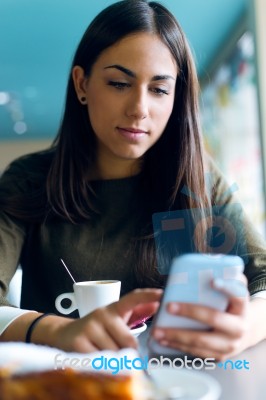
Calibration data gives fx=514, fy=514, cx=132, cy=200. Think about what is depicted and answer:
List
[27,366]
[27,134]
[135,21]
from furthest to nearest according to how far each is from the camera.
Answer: [27,134]
[135,21]
[27,366]

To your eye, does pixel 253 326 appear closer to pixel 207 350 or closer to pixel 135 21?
pixel 207 350

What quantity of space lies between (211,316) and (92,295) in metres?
0.08

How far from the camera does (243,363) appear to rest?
31 cm

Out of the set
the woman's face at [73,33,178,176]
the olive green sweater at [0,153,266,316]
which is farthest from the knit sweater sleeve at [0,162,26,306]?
the woman's face at [73,33,178,176]

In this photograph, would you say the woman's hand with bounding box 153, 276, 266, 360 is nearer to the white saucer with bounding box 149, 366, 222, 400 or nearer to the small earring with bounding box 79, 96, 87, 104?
the white saucer with bounding box 149, 366, 222, 400

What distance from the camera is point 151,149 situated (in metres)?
0.36

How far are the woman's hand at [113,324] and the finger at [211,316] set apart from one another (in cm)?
1

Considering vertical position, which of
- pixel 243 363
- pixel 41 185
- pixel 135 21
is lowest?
pixel 243 363

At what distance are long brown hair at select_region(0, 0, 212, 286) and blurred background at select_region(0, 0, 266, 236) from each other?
0.02 m

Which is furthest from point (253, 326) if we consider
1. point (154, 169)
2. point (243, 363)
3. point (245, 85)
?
point (245, 85)

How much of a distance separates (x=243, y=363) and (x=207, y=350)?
3cm

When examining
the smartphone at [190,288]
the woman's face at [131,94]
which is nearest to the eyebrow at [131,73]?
the woman's face at [131,94]

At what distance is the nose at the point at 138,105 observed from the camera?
0.32 m

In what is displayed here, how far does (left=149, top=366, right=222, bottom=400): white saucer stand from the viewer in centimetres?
25
